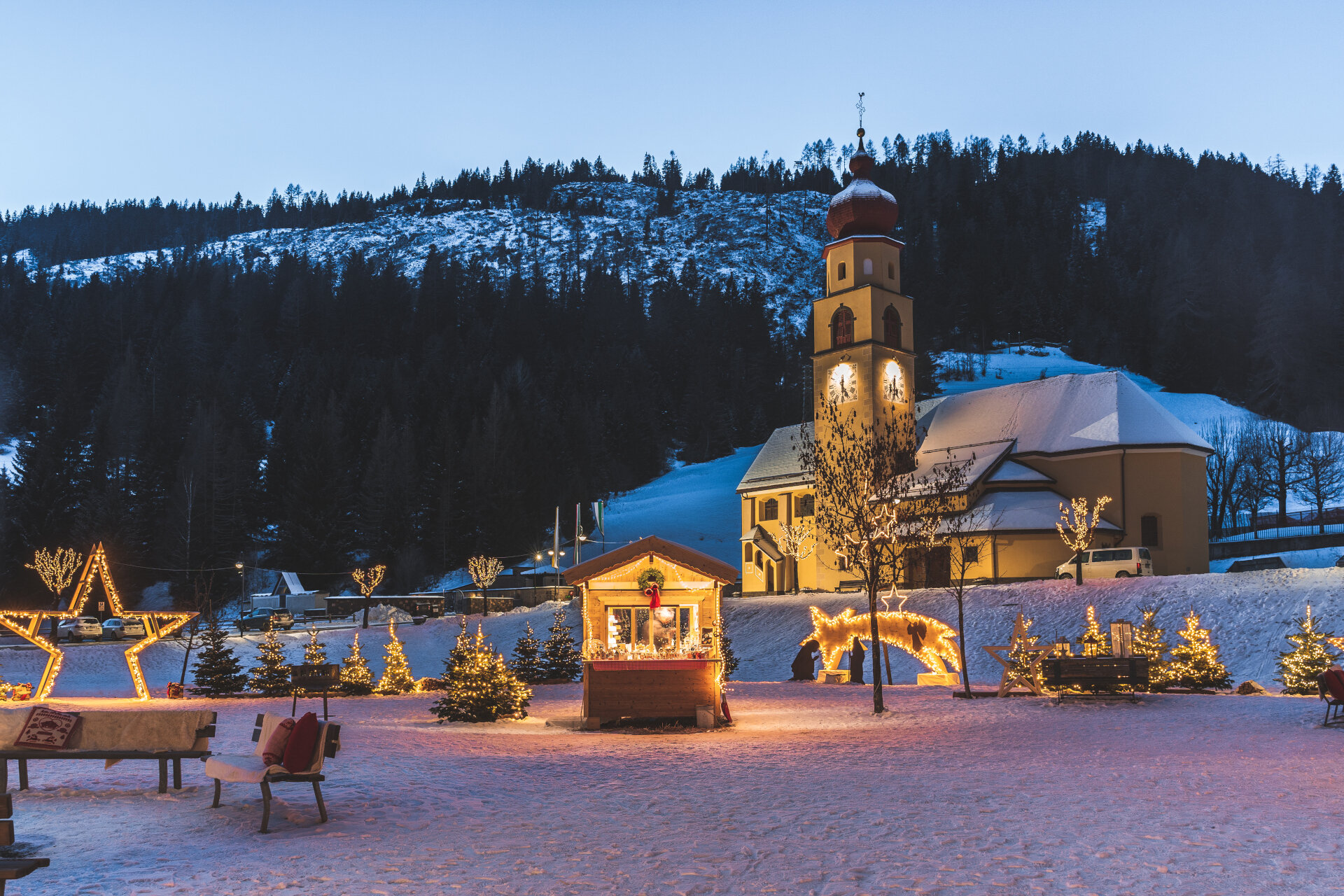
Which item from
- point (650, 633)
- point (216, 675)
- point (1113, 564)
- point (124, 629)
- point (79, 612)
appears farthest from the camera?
point (124, 629)

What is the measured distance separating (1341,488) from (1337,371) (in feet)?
137

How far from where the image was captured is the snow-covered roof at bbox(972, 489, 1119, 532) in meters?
42.0

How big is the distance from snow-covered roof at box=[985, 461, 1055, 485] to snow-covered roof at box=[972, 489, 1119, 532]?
48 cm

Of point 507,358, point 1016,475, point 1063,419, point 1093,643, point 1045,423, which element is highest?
point 507,358

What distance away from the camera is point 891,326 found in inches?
2072

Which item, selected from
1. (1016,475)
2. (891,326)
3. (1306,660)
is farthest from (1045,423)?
(1306,660)

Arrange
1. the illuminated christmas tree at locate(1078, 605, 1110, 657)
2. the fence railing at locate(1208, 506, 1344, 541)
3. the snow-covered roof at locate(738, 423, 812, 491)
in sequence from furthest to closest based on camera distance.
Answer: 1. the fence railing at locate(1208, 506, 1344, 541)
2. the snow-covered roof at locate(738, 423, 812, 491)
3. the illuminated christmas tree at locate(1078, 605, 1110, 657)

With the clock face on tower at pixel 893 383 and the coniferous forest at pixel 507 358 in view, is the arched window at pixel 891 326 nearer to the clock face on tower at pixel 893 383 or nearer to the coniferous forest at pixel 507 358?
the clock face on tower at pixel 893 383

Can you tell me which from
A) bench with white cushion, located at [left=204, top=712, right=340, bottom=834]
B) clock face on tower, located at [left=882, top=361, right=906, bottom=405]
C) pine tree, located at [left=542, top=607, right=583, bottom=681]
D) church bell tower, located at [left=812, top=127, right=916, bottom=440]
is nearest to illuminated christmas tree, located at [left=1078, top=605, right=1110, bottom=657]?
pine tree, located at [left=542, top=607, right=583, bottom=681]

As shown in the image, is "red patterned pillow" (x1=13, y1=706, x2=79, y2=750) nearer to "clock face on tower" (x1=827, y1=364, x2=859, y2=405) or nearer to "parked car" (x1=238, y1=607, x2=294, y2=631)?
"parked car" (x1=238, y1=607, x2=294, y2=631)

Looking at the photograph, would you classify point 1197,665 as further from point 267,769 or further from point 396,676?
point 267,769

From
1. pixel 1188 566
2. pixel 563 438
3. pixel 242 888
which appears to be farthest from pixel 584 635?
pixel 563 438

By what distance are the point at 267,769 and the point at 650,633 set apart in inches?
452

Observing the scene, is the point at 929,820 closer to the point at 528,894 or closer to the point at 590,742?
the point at 528,894
